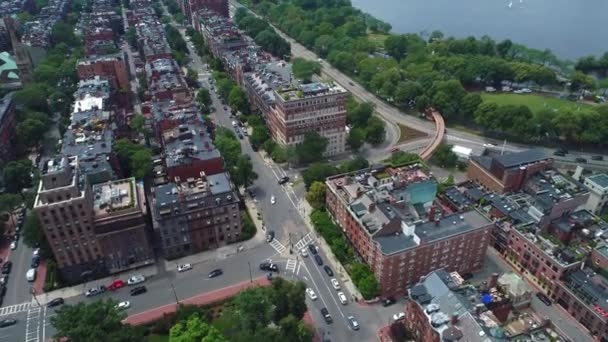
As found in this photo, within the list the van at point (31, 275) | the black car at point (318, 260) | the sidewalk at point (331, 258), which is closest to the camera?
the sidewalk at point (331, 258)

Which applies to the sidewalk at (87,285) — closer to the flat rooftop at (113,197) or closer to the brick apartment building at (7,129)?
the flat rooftop at (113,197)

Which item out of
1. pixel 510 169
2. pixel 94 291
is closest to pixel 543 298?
pixel 510 169

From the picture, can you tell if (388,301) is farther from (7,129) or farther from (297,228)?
(7,129)

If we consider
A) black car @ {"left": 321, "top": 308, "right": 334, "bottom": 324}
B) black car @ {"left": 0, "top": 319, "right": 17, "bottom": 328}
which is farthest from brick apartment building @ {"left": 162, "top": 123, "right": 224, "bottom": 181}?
black car @ {"left": 321, "top": 308, "right": 334, "bottom": 324}

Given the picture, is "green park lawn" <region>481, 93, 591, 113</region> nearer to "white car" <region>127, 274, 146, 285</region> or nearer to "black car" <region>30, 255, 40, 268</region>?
"white car" <region>127, 274, 146, 285</region>

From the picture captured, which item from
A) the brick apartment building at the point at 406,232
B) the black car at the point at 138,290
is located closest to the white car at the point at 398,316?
the brick apartment building at the point at 406,232
